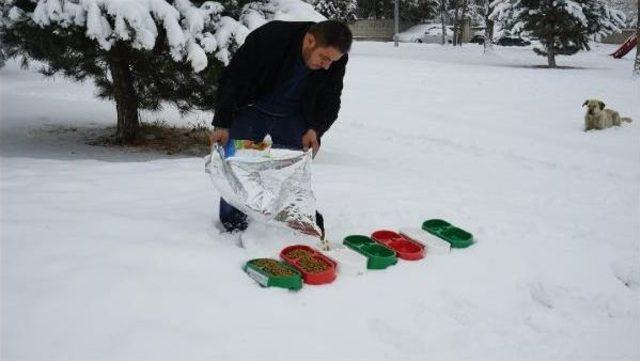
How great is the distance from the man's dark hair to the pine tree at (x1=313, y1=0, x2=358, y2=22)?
2335cm

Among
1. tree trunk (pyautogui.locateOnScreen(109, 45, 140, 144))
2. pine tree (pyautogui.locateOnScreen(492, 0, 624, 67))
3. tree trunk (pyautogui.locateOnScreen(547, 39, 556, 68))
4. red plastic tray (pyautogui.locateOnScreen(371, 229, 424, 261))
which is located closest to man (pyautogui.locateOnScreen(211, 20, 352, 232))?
red plastic tray (pyautogui.locateOnScreen(371, 229, 424, 261))

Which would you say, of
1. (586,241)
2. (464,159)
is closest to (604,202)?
(586,241)

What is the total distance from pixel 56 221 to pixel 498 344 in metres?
2.74

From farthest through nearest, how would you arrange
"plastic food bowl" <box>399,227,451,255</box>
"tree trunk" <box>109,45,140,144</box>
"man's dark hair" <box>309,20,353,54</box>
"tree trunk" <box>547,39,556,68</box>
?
"tree trunk" <box>547,39,556,68</box>
"tree trunk" <box>109,45,140,144</box>
"plastic food bowl" <box>399,227,451,255</box>
"man's dark hair" <box>309,20,353,54</box>

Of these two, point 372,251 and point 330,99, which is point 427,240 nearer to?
point 372,251

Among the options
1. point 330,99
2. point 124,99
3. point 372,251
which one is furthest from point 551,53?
point 372,251

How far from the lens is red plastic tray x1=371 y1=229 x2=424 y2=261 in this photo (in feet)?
11.2

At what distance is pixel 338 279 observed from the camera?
308 cm

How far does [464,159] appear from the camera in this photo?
722 centimetres

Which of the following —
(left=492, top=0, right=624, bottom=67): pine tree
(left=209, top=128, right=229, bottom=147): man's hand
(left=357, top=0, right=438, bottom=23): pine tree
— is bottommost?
(left=209, top=128, right=229, bottom=147): man's hand

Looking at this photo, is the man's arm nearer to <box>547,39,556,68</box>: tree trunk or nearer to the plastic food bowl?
the plastic food bowl

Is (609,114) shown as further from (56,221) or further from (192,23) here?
(56,221)

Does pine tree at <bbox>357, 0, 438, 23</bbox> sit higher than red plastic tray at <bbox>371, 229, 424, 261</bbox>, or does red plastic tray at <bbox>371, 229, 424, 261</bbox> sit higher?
pine tree at <bbox>357, 0, 438, 23</bbox>

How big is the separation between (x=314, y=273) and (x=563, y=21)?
17605mm
